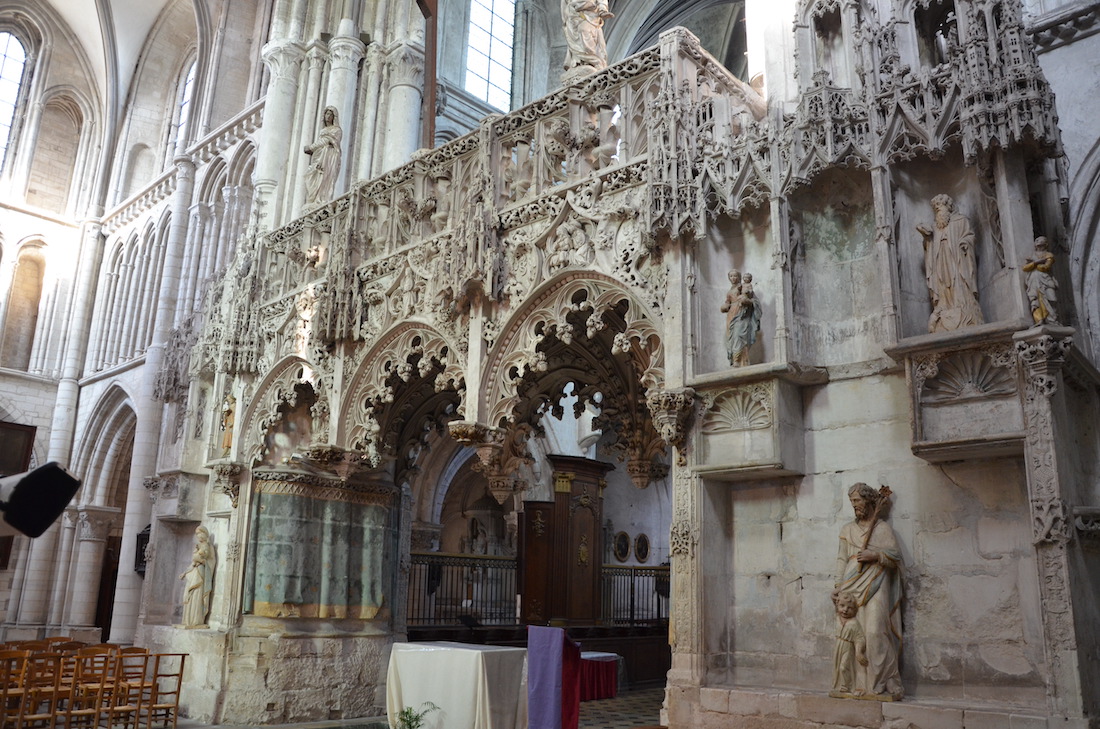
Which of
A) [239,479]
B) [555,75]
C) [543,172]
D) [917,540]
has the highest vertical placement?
[555,75]

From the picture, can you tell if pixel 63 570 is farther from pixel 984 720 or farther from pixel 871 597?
pixel 984 720

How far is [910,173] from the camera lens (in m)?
7.18

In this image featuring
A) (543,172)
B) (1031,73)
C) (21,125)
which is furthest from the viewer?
(21,125)

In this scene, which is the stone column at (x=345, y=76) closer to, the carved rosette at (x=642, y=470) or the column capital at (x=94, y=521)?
the carved rosette at (x=642, y=470)

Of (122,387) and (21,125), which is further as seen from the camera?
(21,125)

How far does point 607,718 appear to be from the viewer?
11805mm

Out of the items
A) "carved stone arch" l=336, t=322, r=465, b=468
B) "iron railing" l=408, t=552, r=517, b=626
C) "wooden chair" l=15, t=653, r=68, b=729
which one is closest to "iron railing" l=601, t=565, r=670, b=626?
"iron railing" l=408, t=552, r=517, b=626

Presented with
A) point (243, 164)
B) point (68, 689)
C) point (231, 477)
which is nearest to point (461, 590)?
point (231, 477)

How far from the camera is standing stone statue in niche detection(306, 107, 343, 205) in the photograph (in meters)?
13.5

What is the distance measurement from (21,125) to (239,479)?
18839 millimetres

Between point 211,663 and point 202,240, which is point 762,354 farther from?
point 202,240

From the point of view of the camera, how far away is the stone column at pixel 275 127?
14.7 metres

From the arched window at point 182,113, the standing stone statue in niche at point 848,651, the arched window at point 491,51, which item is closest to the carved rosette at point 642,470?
the standing stone statue in niche at point 848,651

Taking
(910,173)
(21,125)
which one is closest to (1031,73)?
(910,173)
